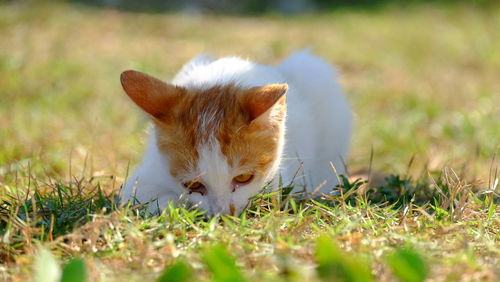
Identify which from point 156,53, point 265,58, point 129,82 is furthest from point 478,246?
point 156,53

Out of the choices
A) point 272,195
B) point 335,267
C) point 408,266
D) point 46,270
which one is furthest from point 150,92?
point 408,266

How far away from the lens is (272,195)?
2.47 metres

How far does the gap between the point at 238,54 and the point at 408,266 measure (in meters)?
5.47

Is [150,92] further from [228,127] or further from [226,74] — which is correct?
[226,74]

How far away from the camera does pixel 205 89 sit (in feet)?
9.40

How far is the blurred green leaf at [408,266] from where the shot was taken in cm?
163

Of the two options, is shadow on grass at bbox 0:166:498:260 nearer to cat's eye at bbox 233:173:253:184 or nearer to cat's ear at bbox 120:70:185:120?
cat's eye at bbox 233:173:253:184

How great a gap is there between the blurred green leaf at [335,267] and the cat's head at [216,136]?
0.79m

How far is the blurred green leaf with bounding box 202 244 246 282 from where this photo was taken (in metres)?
1.58

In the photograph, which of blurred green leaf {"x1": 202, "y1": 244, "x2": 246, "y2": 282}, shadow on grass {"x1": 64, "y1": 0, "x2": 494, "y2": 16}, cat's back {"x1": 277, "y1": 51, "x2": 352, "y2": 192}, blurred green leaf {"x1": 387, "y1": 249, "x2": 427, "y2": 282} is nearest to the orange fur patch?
cat's back {"x1": 277, "y1": 51, "x2": 352, "y2": 192}

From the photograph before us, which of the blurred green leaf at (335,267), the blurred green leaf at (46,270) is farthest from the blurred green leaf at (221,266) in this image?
the blurred green leaf at (46,270)

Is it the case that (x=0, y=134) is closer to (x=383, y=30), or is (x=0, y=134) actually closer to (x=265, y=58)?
(x=265, y=58)

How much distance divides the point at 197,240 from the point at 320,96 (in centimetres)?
187

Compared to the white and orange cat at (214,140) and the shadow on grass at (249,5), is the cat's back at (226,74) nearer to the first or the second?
the white and orange cat at (214,140)
